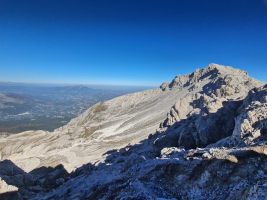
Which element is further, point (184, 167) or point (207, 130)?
point (207, 130)

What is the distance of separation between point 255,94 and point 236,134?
28.9m

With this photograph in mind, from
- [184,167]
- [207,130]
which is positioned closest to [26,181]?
[207,130]

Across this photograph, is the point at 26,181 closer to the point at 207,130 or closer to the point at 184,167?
the point at 207,130

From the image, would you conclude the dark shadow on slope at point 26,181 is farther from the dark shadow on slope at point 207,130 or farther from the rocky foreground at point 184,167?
the dark shadow on slope at point 207,130

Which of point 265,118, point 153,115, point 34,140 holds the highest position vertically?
point 265,118

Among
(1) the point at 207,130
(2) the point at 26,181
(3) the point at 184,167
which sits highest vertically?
(3) the point at 184,167

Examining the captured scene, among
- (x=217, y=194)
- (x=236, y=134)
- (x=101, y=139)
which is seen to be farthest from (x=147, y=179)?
(x=101, y=139)

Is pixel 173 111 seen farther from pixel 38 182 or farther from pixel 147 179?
pixel 147 179

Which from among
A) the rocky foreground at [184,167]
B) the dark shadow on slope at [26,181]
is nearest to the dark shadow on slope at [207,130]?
the rocky foreground at [184,167]

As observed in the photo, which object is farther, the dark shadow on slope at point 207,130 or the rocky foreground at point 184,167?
the dark shadow on slope at point 207,130

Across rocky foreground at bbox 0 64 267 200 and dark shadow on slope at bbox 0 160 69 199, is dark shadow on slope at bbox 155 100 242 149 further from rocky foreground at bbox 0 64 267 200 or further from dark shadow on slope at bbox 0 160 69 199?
dark shadow on slope at bbox 0 160 69 199

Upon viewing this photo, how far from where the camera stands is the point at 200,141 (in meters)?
74.3

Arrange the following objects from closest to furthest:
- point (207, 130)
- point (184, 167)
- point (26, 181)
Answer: point (184, 167)
point (207, 130)
point (26, 181)

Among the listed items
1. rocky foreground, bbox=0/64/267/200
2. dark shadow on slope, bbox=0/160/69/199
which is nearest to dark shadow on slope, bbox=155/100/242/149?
rocky foreground, bbox=0/64/267/200
